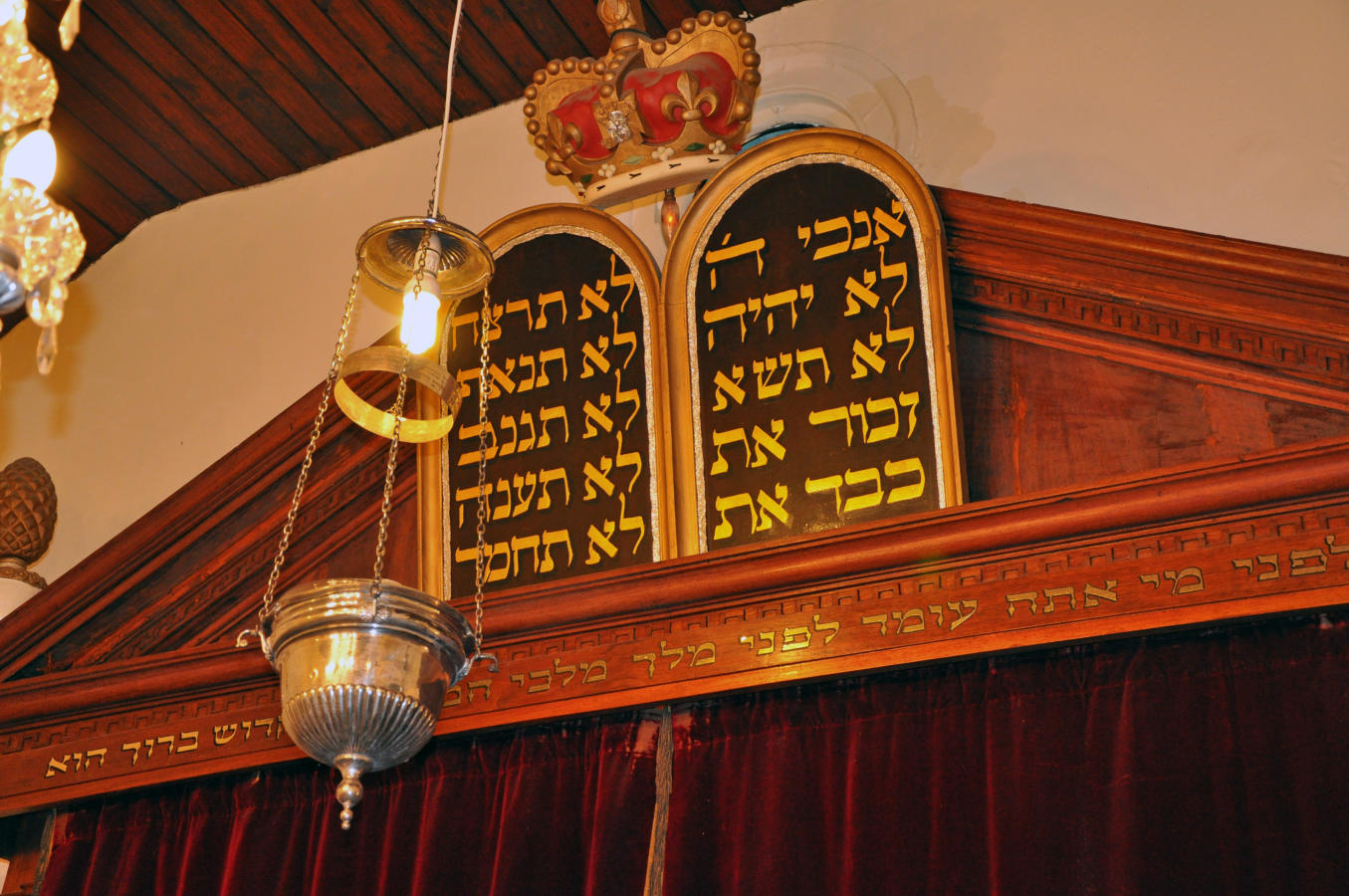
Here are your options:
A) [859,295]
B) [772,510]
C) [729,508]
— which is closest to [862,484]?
[772,510]

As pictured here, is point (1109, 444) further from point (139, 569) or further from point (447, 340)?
point (139, 569)

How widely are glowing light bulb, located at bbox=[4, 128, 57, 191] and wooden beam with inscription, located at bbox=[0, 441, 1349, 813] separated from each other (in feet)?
5.89

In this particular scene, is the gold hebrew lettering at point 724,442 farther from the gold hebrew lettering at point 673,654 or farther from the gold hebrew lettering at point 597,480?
the gold hebrew lettering at point 673,654

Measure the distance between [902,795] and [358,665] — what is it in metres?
1.32

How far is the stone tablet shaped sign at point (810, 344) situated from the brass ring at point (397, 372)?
0.74 meters

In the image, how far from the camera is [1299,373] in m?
3.50

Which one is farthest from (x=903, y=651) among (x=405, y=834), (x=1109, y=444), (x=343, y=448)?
(x=343, y=448)

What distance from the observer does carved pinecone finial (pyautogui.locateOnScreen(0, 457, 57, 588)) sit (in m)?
4.61

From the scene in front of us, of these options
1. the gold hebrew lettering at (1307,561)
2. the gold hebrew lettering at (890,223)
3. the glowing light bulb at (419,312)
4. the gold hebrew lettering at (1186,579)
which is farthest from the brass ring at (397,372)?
the gold hebrew lettering at (1307,561)

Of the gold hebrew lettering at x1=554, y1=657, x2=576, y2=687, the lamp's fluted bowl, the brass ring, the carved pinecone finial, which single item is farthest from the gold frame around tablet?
the carved pinecone finial

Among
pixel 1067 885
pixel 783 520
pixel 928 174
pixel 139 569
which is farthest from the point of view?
pixel 139 569

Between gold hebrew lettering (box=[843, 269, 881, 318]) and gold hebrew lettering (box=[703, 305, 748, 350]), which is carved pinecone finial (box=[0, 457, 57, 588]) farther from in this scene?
gold hebrew lettering (box=[843, 269, 881, 318])

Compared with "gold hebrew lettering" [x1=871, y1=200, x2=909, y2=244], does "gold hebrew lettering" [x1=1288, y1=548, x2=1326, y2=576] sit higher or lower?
lower

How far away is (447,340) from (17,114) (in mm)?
1969
